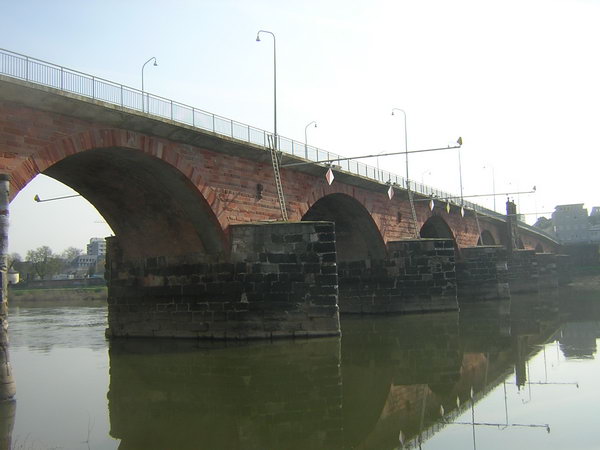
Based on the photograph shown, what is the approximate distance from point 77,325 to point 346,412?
2455cm

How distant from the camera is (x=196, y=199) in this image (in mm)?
20422

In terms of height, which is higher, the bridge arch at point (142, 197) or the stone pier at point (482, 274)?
the bridge arch at point (142, 197)

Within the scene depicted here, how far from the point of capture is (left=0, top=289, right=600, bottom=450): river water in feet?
30.7

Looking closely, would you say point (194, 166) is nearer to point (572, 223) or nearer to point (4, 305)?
point (4, 305)

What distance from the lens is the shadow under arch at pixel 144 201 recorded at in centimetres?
1941

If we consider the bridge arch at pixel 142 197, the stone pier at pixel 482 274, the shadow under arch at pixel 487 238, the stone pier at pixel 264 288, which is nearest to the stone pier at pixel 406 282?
the stone pier at pixel 482 274

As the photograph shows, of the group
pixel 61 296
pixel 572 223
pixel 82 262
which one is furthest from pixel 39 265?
pixel 572 223

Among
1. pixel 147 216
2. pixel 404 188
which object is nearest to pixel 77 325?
pixel 147 216

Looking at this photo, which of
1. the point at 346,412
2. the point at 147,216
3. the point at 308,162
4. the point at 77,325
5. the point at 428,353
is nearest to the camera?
the point at 346,412

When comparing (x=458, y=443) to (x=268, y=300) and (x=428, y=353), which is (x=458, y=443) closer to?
(x=428, y=353)

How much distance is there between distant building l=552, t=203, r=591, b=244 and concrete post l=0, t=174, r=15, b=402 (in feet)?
423

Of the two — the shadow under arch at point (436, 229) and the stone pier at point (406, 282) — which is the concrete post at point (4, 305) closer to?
the stone pier at point (406, 282)

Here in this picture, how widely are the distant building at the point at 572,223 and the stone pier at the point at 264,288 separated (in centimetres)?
11944

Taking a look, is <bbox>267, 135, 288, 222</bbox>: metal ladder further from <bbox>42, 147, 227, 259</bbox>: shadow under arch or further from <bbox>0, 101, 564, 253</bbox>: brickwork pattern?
<bbox>42, 147, 227, 259</bbox>: shadow under arch
